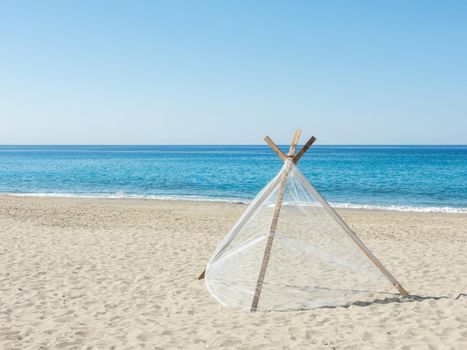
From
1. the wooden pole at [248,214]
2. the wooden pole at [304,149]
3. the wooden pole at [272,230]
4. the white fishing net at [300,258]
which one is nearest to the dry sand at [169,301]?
the wooden pole at [272,230]

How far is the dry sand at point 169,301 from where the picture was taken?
5449 millimetres

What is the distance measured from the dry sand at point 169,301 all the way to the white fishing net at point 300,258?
43 centimetres

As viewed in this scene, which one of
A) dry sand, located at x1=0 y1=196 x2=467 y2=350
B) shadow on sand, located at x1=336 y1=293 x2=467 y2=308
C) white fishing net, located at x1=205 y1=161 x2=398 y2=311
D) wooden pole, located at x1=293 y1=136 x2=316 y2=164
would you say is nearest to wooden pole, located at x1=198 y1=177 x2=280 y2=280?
white fishing net, located at x1=205 y1=161 x2=398 y2=311

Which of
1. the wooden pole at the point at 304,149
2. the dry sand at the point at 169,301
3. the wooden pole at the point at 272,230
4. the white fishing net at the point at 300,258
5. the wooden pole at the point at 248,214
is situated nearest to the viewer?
the dry sand at the point at 169,301

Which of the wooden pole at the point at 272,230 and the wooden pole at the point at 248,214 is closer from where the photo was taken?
the wooden pole at the point at 272,230

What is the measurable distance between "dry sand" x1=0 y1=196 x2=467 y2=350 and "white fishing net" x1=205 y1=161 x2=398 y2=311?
0.43m

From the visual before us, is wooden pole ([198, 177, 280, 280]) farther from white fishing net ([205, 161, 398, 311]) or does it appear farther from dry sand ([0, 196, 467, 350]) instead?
dry sand ([0, 196, 467, 350])

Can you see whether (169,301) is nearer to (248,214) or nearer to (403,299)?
(248,214)

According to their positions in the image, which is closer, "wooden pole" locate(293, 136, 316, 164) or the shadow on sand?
the shadow on sand

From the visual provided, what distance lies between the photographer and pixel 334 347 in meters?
5.25

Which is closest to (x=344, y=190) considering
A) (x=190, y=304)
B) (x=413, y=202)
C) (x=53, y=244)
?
(x=413, y=202)

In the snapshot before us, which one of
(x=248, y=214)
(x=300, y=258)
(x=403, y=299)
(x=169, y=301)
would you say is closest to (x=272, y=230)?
(x=300, y=258)

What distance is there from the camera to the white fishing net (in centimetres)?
714

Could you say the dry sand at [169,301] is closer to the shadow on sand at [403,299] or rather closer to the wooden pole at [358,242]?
the shadow on sand at [403,299]
